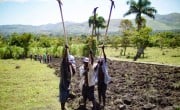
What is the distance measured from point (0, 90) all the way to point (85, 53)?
29.6 metres

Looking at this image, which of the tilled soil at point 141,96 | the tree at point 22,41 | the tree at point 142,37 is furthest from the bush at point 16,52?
the tilled soil at point 141,96

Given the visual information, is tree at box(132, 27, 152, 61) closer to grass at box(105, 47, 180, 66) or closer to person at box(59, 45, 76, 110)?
grass at box(105, 47, 180, 66)

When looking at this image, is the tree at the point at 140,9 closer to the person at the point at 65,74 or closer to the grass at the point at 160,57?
the grass at the point at 160,57

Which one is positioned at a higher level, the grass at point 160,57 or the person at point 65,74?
the person at point 65,74

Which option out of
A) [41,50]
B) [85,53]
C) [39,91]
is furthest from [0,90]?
[41,50]

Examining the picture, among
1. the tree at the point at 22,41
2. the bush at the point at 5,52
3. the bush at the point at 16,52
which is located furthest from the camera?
the tree at the point at 22,41

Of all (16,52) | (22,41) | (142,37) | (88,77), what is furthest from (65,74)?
(22,41)

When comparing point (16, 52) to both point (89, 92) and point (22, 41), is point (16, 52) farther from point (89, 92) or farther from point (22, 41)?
point (89, 92)

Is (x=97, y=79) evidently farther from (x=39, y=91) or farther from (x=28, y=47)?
(x=28, y=47)

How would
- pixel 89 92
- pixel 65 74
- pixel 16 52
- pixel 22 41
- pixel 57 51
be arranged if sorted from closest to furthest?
1. pixel 65 74
2. pixel 89 92
3. pixel 57 51
4. pixel 16 52
5. pixel 22 41

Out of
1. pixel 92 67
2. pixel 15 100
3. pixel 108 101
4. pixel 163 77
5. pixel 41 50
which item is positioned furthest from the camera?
pixel 41 50

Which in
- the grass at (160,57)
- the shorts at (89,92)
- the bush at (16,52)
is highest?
the shorts at (89,92)

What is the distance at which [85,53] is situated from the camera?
153 feet

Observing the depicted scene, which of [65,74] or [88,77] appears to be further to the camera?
[88,77]
